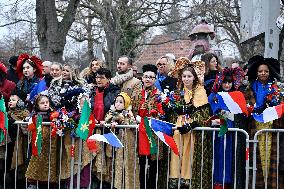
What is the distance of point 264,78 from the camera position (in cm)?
664

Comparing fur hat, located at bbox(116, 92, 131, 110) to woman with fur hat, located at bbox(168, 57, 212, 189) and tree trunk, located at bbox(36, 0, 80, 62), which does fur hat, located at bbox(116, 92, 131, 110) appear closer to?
woman with fur hat, located at bbox(168, 57, 212, 189)

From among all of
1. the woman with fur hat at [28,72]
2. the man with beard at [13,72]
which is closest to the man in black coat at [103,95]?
the woman with fur hat at [28,72]

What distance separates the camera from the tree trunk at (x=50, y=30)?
1625 cm

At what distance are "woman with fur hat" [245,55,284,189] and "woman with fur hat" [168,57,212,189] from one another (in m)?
0.63

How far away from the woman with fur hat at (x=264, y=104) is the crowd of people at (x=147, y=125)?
0.04ft

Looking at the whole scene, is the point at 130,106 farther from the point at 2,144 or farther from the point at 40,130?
the point at 2,144

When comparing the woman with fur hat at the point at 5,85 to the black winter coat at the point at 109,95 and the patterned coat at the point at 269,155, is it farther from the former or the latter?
the patterned coat at the point at 269,155

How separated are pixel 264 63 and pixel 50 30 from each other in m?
11.1

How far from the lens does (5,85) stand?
7648mm

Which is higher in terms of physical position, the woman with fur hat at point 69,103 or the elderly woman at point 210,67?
the elderly woman at point 210,67

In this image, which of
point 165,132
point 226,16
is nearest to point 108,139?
point 165,132

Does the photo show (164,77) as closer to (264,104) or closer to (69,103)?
(69,103)

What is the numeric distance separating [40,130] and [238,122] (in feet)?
8.82

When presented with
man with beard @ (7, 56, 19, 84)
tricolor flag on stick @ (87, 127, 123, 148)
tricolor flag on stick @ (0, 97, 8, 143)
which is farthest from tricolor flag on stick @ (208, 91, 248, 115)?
man with beard @ (7, 56, 19, 84)
